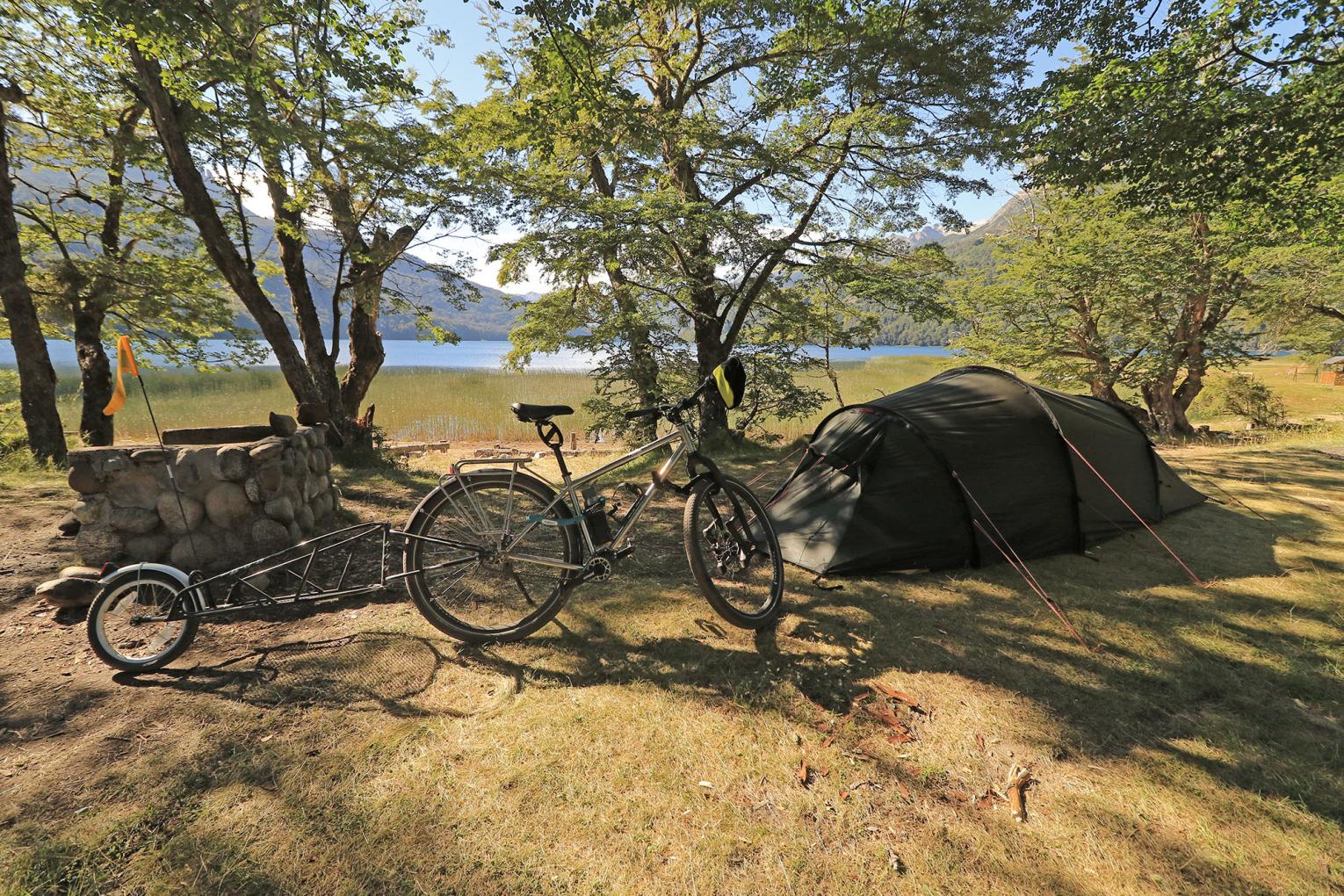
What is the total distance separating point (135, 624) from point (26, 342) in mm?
8807

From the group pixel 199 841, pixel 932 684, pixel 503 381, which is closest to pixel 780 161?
pixel 932 684

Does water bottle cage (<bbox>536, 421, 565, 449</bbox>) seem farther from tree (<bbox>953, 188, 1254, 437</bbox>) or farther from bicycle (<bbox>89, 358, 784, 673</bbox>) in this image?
tree (<bbox>953, 188, 1254, 437</bbox>)

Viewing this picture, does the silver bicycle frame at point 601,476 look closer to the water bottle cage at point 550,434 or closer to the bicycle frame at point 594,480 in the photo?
the bicycle frame at point 594,480

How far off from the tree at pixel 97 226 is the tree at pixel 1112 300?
57.0 feet

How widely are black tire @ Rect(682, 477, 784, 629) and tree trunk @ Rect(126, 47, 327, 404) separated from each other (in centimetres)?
654

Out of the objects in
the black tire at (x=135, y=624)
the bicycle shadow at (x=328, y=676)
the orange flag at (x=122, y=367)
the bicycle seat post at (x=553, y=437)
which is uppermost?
the orange flag at (x=122, y=367)

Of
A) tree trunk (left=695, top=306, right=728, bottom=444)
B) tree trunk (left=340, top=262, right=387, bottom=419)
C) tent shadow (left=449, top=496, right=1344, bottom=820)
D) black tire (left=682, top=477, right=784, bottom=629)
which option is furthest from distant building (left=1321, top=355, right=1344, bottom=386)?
tree trunk (left=340, top=262, right=387, bottom=419)

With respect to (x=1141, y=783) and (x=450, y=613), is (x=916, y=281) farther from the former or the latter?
(x=450, y=613)

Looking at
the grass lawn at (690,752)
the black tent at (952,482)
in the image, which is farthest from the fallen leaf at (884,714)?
the black tent at (952,482)

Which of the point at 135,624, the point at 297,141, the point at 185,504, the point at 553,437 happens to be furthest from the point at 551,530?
the point at 297,141

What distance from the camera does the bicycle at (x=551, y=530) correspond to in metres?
3.28

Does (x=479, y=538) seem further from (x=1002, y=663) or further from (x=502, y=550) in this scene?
(x=1002, y=663)

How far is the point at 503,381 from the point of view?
3869cm

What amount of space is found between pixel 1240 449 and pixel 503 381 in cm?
3758
